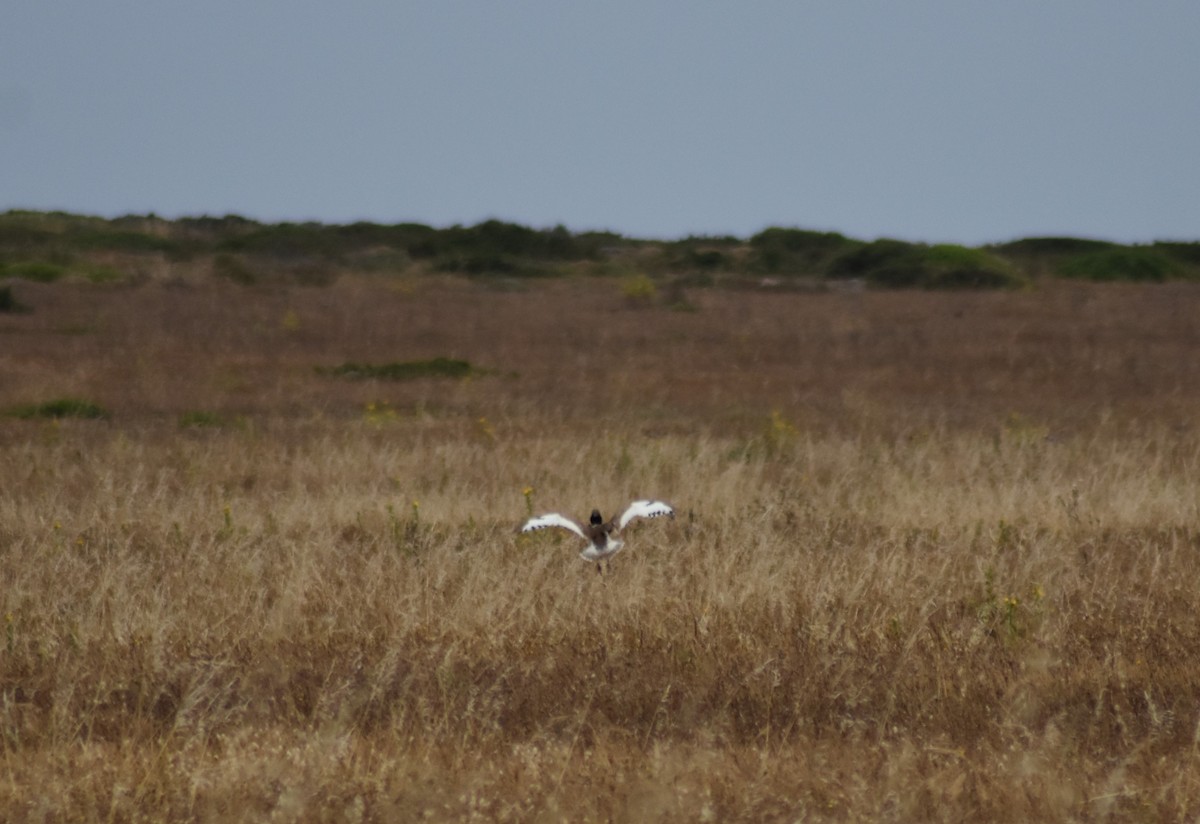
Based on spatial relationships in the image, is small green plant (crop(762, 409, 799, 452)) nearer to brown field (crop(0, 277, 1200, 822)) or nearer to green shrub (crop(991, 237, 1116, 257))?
brown field (crop(0, 277, 1200, 822))

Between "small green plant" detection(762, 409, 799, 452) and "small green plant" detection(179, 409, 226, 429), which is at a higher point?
"small green plant" detection(762, 409, 799, 452)

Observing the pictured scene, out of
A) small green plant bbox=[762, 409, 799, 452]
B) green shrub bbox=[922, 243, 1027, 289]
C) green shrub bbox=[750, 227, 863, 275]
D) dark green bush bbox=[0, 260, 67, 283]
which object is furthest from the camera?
green shrub bbox=[750, 227, 863, 275]

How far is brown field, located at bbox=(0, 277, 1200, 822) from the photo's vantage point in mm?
4301

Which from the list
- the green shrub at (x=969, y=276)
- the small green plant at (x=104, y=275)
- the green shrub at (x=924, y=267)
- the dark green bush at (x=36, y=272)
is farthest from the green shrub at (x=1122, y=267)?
the dark green bush at (x=36, y=272)

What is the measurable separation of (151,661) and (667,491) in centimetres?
506

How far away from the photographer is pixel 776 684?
17.0 feet

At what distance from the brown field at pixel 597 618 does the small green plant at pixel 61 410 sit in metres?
0.32

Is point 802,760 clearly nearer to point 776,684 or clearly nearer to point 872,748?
point 872,748

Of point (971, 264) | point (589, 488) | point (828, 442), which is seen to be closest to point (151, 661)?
point (589, 488)

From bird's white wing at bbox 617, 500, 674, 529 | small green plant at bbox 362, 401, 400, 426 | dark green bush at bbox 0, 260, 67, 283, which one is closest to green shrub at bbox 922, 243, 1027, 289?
dark green bush at bbox 0, 260, 67, 283

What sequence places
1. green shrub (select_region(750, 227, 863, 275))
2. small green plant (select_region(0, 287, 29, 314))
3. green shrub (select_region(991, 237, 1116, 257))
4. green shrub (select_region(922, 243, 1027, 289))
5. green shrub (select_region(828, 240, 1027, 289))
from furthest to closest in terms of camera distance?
green shrub (select_region(991, 237, 1116, 257)), green shrub (select_region(750, 227, 863, 275)), green shrub (select_region(828, 240, 1027, 289)), green shrub (select_region(922, 243, 1027, 289)), small green plant (select_region(0, 287, 29, 314))

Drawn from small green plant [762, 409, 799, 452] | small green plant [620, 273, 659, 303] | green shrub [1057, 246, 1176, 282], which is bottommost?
small green plant [620, 273, 659, 303]

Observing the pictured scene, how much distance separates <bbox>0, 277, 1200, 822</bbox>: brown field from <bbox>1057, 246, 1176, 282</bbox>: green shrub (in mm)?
29795

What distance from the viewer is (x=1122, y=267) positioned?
145 feet
